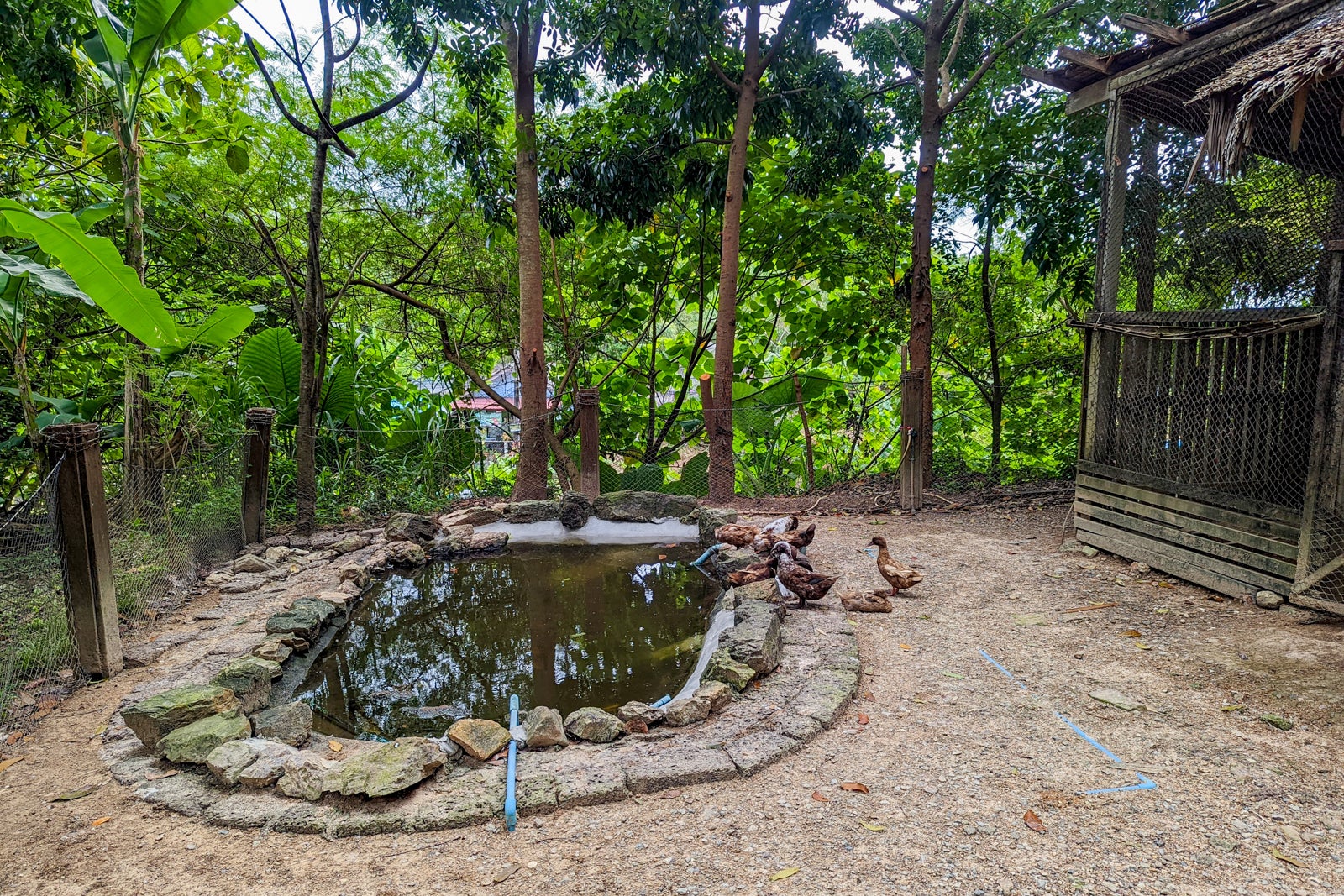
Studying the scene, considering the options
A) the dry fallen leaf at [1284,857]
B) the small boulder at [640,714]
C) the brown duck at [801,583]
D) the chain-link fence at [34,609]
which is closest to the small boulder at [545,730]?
the small boulder at [640,714]

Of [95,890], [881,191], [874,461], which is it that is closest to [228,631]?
[95,890]

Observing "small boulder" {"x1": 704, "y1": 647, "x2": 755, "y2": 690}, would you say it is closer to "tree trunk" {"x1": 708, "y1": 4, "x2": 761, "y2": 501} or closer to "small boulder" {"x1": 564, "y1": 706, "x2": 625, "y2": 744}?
"small boulder" {"x1": 564, "y1": 706, "x2": 625, "y2": 744}

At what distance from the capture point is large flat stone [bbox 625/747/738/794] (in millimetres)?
2590

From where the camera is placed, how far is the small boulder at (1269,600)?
4.01 metres

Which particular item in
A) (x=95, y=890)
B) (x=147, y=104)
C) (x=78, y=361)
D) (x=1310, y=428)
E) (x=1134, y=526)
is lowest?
(x=95, y=890)

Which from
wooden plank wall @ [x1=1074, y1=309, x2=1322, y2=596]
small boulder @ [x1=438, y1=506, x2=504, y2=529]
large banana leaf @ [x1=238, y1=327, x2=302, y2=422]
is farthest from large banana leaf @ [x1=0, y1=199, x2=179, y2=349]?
wooden plank wall @ [x1=1074, y1=309, x2=1322, y2=596]

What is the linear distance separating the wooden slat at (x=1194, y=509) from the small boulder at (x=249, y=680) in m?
5.46

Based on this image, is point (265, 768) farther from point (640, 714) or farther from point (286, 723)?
point (640, 714)

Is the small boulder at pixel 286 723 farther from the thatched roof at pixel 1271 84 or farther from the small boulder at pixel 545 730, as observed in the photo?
the thatched roof at pixel 1271 84

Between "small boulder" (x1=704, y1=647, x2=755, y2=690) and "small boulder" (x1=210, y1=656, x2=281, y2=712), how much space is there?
2.13m

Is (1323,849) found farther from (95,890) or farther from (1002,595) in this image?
(95,890)

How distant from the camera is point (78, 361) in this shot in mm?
6156

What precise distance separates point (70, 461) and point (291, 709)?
162 cm

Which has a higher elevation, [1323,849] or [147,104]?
[147,104]
